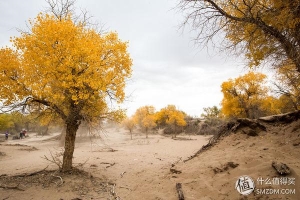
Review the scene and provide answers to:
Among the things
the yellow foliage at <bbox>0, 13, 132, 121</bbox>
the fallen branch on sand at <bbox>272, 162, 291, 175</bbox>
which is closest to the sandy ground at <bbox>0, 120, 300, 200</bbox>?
the fallen branch on sand at <bbox>272, 162, 291, 175</bbox>

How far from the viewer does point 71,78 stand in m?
6.89

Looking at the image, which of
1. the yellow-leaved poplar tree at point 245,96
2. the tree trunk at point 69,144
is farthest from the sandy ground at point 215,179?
the yellow-leaved poplar tree at point 245,96

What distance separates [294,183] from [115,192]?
5.38 m

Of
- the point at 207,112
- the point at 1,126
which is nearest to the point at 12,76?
the point at 1,126

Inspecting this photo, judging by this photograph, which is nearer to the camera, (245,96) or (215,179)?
(215,179)

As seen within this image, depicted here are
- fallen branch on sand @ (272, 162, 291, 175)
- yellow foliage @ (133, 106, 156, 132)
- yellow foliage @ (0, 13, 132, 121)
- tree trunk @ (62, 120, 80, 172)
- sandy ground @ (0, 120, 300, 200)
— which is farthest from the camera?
yellow foliage @ (133, 106, 156, 132)

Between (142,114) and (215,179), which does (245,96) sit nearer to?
(215,179)

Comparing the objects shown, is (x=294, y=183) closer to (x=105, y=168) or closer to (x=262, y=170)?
(x=262, y=170)

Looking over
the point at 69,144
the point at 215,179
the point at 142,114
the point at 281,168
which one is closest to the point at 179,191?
the point at 215,179

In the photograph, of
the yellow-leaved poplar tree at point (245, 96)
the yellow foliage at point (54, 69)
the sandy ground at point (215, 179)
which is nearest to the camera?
the sandy ground at point (215, 179)

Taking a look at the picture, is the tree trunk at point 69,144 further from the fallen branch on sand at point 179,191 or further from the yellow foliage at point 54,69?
the fallen branch on sand at point 179,191

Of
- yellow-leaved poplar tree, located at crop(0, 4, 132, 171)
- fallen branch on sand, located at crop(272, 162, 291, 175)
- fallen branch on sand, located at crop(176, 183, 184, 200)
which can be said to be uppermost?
yellow-leaved poplar tree, located at crop(0, 4, 132, 171)

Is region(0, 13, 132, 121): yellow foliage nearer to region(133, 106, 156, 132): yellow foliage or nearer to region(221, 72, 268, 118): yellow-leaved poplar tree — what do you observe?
region(221, 72, 268, 118): yellow-leaved poplar tree

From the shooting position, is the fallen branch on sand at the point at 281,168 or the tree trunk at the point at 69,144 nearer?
the fallen branch on sand at the point at 281,168
